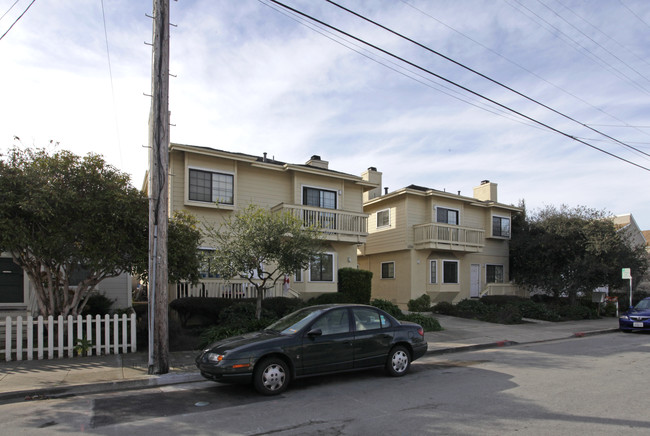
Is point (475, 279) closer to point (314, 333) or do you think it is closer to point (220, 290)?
point (220, 290)

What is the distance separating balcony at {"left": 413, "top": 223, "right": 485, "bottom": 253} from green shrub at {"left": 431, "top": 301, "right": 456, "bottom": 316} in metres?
2.89

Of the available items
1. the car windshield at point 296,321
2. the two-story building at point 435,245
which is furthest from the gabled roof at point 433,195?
the car windshield at point 296,321

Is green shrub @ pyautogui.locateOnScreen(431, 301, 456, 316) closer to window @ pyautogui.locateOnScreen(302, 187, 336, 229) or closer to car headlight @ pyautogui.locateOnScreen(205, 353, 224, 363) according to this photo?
Result: window @ pyautogui.locateOnScreen(302, 187, 336, 229)

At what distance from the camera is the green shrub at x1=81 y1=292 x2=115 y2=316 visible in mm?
14125

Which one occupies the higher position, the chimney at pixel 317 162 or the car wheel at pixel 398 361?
the chimney at pixel 317 162

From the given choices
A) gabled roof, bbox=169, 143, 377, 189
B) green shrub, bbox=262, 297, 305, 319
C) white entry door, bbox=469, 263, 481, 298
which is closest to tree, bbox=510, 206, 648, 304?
white entry door, bbox=469, 263, 481, 298

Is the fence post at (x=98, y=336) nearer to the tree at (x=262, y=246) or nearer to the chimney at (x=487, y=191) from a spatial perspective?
the tree at (x=262, y=246)

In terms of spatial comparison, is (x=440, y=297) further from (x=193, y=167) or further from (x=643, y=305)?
(x=193, y=167)

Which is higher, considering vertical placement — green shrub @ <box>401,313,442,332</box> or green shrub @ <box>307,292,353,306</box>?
green shrub @ <box>307,292,353,306</box>

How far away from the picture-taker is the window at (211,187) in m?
17.3

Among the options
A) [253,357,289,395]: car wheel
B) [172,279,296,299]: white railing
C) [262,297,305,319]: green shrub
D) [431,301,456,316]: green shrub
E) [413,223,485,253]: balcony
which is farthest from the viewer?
[413,223,485,253]: balcony

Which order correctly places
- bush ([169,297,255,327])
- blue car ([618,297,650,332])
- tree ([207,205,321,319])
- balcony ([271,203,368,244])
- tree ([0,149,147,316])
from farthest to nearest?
balcony ([271,203,368,244])
blue car ([618,297,650,332])
bush ([169,297,255,327])
tree ([207,205,321,319])
tree ([0,149,147,316])

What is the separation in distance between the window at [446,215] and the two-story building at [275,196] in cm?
534

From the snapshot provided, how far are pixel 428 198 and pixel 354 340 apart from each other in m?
17.5
